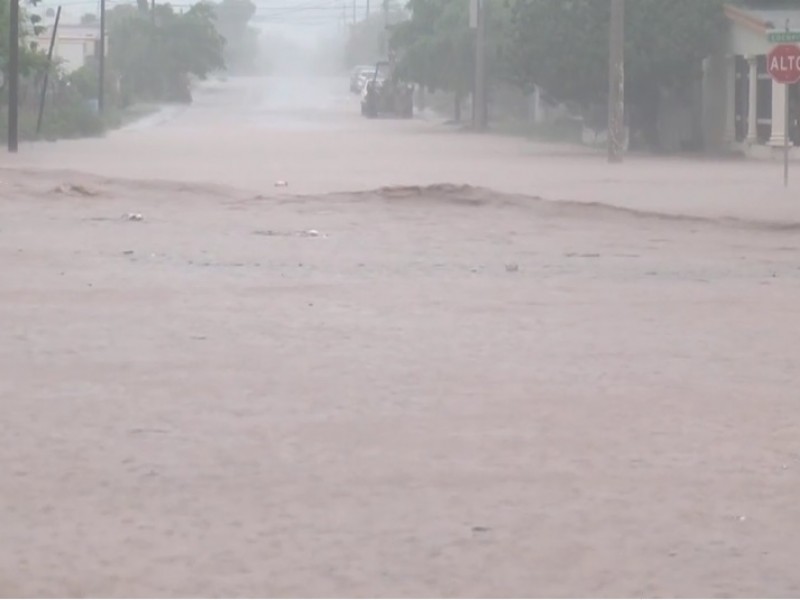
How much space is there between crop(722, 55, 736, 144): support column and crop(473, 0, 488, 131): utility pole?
16685 millimetres

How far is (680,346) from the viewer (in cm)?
1428

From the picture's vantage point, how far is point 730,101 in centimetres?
5388

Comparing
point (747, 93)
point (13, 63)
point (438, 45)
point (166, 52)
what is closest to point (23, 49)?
point (13, 63)

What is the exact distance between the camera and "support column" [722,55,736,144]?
2101 inches

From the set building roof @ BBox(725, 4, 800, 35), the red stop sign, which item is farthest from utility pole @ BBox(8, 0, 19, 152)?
the red stop sign

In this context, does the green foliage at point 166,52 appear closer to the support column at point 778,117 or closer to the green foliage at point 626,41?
the green foliage at point 626,41

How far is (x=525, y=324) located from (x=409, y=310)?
1.26 m

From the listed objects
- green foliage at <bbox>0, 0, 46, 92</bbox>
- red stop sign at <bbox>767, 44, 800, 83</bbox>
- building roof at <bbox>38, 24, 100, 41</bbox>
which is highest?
building roof at <bbox>38, 24, 100, 41</bbox>

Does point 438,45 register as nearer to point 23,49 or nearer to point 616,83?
point 23,49

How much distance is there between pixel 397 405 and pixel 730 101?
144 feet

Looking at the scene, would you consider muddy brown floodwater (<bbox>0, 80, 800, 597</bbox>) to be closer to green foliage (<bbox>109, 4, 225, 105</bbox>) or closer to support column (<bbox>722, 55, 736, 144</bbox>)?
support column (<bbox>722, 55, 736, 144</bbox>)

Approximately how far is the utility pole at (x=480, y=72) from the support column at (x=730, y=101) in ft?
54.7

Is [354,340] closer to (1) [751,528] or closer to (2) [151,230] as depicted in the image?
(1) [751,528]

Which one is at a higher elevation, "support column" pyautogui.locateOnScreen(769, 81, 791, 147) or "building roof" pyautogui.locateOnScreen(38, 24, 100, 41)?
"building roof" pyautogui.locateOnScreen(38, 24, 100, 41)
